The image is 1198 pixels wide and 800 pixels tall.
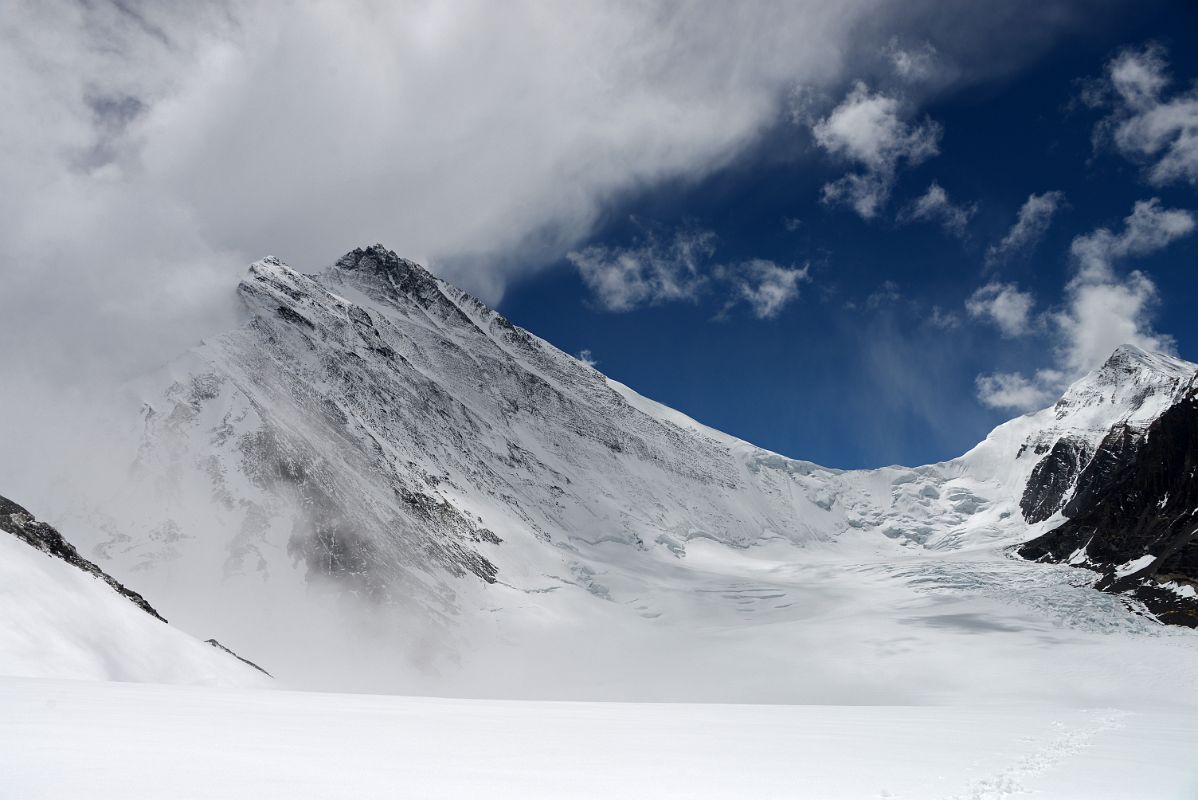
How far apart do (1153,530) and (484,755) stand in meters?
140

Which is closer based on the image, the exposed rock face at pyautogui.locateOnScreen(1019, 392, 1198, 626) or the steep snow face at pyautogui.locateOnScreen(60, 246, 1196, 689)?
the exposed rock face at pyautogui.locateOnScreen(1019, 392, 1198, 626)

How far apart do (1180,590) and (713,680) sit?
5848cm

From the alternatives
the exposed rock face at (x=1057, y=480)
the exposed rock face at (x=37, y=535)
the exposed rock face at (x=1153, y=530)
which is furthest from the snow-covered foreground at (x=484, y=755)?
the exposed rock face at (x=1057, y=480)

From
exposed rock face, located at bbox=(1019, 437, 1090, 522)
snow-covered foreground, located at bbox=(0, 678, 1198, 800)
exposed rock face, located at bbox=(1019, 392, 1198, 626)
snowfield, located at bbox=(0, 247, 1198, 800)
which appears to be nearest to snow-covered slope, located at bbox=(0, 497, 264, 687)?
snowfield, located at bbox=(0, 247, 1198, 800)

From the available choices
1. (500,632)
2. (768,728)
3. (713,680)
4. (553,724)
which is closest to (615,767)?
(553,724)

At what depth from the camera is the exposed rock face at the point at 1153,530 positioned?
96375mm

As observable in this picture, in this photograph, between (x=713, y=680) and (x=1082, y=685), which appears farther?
(x=713, y=680)

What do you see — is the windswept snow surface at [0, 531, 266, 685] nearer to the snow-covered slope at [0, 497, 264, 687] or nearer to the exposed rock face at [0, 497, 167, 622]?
the snow-covered slope at [0, 497, 264, 687]

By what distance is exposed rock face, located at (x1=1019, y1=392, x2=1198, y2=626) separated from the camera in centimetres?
9638

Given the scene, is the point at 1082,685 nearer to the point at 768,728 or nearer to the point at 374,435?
the point at 768,728

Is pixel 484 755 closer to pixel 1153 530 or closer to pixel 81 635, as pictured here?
pixel 81 635

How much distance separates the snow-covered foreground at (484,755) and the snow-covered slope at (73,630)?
28.2ft

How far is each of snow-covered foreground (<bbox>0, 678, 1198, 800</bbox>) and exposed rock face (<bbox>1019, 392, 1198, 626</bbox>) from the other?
9384 centimetres

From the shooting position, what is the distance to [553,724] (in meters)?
18.1
